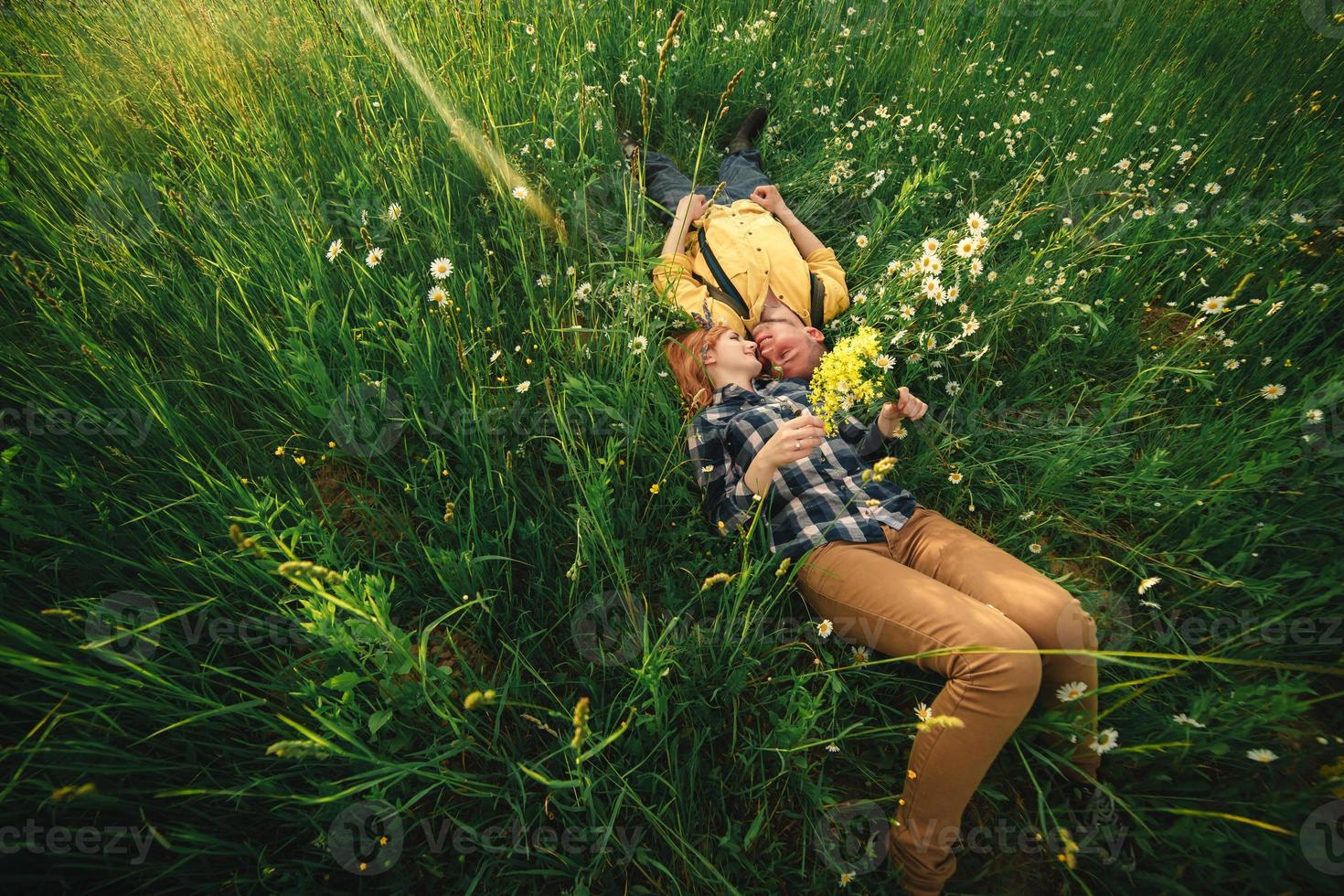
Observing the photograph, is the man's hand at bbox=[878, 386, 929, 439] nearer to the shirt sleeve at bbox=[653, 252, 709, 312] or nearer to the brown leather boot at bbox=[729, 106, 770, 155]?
the shirt sleeve at bbox=[653, 252, 709, 312]

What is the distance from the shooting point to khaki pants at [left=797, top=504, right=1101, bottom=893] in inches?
57.7

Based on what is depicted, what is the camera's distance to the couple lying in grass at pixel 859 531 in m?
1.48

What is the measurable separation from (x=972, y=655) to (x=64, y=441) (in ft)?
10.2

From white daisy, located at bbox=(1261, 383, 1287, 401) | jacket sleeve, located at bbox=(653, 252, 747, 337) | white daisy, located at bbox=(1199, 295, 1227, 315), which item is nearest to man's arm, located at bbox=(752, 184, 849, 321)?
jacket sleeve, located at bbox=(653, 252, 747, 337)

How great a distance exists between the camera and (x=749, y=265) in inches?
109

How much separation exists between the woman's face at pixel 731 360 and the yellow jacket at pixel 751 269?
0.74 feet

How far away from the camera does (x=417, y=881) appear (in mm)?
1380

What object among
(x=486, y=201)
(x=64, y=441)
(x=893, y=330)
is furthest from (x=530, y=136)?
(x=64, y=441)

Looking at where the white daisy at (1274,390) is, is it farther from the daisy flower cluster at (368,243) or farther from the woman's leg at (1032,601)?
the daisy flower cluster at (368,243)

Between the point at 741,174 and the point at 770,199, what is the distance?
0.48 m

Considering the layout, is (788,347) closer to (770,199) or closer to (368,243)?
(770,199)

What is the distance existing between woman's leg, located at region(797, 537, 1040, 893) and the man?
1.25 metres

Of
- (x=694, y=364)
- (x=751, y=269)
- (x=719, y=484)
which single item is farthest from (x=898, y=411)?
(x=751, y=269)

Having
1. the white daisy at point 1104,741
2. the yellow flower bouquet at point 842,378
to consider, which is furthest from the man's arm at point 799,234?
the white daisy at point 1104,741
